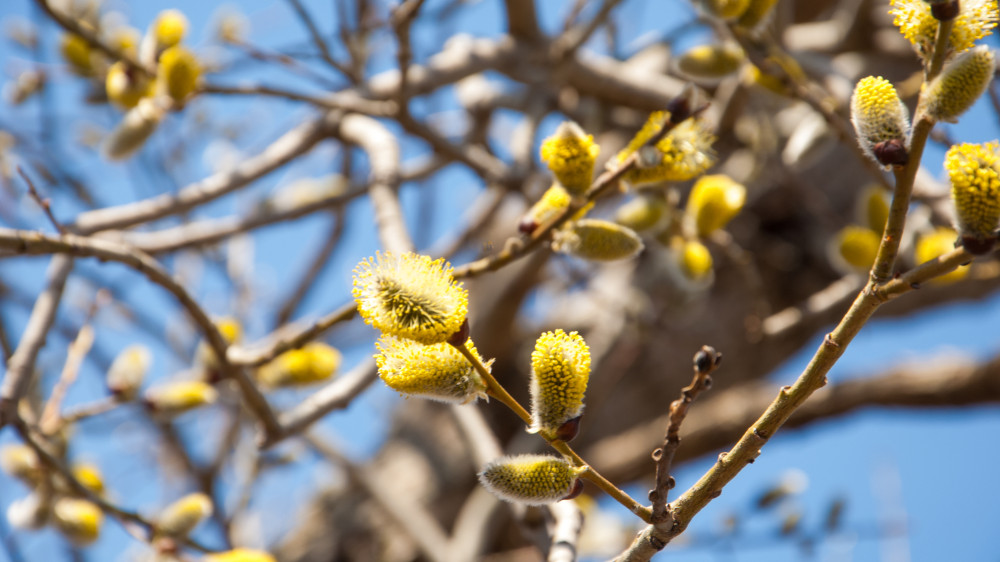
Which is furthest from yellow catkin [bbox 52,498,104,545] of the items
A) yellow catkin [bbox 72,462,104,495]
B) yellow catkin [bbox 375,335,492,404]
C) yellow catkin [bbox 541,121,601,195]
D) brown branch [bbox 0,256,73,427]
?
yellow catkin [bbox 541,121,601,195]

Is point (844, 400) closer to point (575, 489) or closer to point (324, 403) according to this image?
point (324, 403)

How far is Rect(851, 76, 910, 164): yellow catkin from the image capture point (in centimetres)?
72

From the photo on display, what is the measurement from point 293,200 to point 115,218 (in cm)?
68

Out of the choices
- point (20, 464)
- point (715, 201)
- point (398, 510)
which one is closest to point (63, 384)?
point (20, 464)

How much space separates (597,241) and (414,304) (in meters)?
0.38

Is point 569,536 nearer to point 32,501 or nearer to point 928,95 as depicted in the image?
point 928,95

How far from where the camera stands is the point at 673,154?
101 centimetres

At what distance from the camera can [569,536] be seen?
3.45ft

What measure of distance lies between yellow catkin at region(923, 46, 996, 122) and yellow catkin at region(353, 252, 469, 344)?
1.51 ft

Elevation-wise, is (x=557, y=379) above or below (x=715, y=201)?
below

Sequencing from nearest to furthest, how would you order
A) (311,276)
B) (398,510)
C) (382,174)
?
(382,174) → (398,510) → (311,276)

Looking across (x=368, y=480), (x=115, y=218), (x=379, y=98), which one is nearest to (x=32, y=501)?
(x=115, y=218)

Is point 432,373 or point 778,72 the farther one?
point 778,72

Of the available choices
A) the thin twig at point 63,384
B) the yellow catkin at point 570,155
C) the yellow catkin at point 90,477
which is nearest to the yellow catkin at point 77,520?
the yellow catkin at point 90,477
